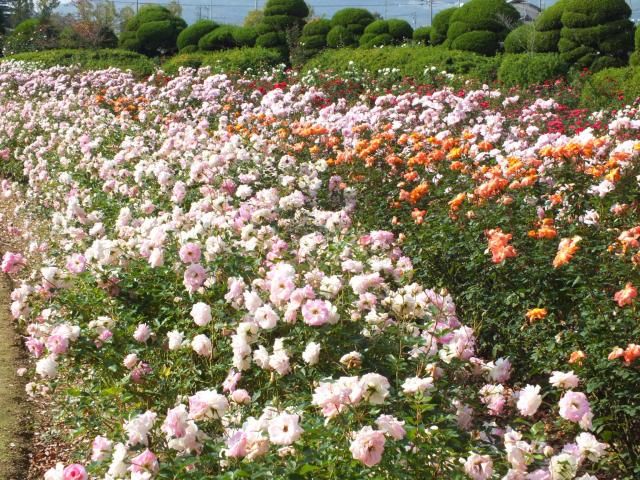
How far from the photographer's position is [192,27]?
2153cm

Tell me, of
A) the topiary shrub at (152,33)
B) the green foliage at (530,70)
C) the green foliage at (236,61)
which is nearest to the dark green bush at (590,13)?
the green foliage at (530,70)

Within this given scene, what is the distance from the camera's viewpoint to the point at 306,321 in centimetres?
240

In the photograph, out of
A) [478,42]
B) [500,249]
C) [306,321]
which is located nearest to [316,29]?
[478,42]

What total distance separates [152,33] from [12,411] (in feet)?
68.0

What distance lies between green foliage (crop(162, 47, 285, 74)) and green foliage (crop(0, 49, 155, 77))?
0.60 metres

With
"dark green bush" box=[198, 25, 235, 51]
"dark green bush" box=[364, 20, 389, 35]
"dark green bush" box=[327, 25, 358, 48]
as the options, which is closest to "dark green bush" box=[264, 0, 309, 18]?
"dark green bush" box=[198, 25, 235, 51]

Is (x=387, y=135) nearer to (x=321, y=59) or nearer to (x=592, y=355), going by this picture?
(x=592, y=355)

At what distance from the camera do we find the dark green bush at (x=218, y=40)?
20.5 m

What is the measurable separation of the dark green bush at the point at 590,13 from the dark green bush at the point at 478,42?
1764 mm

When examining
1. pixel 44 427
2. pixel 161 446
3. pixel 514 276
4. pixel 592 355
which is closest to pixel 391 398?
pixel 161 446

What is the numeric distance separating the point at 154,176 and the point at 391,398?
10.6ft

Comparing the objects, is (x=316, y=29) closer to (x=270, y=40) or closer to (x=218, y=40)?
(x=270, y=40)

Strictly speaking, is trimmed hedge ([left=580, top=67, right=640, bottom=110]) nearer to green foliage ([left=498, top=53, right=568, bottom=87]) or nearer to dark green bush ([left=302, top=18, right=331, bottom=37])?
green foliage ([left=498, top=53, right=568, bottom=87])

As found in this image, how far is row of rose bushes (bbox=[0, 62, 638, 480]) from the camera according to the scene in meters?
1.93
